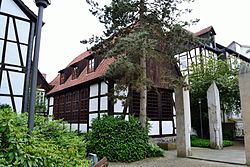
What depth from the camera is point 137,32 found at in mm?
8914

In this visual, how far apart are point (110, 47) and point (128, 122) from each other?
3.34 metres

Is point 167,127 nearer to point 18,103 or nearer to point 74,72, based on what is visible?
point 74,72

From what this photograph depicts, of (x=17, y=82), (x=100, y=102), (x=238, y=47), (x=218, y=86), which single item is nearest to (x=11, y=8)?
(x=17, y=82)

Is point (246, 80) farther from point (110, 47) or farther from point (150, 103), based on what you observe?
point (150, 103)

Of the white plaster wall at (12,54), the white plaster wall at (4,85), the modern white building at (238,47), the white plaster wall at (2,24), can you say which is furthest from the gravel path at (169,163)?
the modern white building at (238,47)

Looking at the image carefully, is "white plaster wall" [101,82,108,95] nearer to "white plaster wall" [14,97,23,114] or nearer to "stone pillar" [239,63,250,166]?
"white plaster wall" [14,97,23,114]

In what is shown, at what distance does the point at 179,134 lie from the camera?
9703 millimetres

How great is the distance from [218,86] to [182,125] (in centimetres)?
752

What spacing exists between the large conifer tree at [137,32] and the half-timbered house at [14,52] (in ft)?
11.7

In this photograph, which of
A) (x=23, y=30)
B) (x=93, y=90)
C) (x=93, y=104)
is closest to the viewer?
(x=23, y=30)

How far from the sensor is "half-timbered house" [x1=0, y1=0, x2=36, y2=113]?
10000mm

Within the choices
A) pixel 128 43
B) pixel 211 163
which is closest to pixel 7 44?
pixel 128 43

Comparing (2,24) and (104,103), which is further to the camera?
(104,103)

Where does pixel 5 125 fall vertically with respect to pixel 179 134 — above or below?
above
